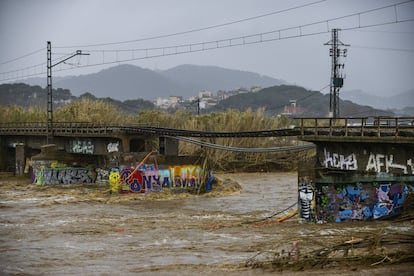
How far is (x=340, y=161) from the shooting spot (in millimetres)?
33469

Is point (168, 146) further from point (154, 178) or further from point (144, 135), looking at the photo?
point (154, 178)

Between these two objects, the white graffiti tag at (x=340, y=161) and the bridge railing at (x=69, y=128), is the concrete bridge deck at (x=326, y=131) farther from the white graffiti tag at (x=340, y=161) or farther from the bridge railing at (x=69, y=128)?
the white graffiti tag at (x=340, y=161)

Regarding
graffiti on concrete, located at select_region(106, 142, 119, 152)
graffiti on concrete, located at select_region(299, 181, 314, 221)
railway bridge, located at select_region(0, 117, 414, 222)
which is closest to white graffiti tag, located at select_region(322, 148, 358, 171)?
railway bridge, located at select_region(0, 117, 414, 222)

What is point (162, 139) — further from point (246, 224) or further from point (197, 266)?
Answer: point (197, 266)

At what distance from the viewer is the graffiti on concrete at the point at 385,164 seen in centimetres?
3006

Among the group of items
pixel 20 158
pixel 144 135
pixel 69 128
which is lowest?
pixel 20 158

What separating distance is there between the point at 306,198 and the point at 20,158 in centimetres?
5222

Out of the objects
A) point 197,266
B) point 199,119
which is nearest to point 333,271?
point 197,266

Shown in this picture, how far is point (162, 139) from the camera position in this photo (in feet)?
188

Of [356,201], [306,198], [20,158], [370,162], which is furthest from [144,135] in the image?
[370,162]

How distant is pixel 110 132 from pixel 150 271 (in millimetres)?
37653

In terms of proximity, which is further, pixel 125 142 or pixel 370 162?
pixel 125 142

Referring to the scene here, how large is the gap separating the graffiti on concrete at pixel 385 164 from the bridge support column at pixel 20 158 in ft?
175

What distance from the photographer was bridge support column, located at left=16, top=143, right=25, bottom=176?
76438mm
